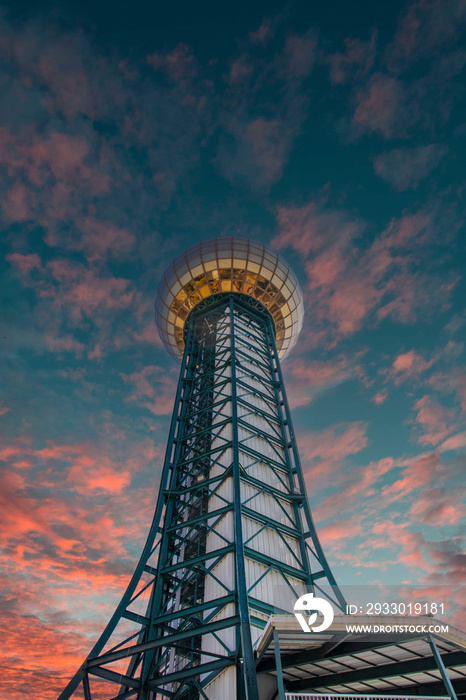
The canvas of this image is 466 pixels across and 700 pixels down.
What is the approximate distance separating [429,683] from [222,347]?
20.8 m

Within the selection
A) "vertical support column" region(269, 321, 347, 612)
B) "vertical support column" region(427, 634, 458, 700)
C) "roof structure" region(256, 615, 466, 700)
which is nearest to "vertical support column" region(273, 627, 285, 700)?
"roof structure" region(256, 615, 466, 700)

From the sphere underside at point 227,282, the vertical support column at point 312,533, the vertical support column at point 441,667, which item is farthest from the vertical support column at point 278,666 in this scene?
the sphere underside at point 227,282

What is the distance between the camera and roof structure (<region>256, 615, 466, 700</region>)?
8.76 m

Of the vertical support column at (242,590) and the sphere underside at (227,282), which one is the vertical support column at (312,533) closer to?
the vertical support column at (242,590)

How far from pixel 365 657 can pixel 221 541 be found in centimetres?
823

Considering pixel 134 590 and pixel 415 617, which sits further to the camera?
pixel 134 590

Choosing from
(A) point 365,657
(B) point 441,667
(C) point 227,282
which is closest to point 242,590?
(A) point 365,657

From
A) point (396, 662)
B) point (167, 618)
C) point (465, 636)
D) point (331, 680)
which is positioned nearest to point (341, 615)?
point (465, 636)

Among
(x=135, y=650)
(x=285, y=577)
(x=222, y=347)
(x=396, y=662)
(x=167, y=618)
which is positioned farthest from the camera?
(x=222, y=347)

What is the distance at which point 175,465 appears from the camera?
22.4 metres

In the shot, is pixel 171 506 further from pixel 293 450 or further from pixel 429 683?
pixel 429 683

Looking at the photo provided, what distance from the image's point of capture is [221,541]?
58.7 feet

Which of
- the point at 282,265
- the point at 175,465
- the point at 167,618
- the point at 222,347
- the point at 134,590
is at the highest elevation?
the point at 282,265

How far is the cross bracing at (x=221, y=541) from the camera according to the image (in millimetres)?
13500
